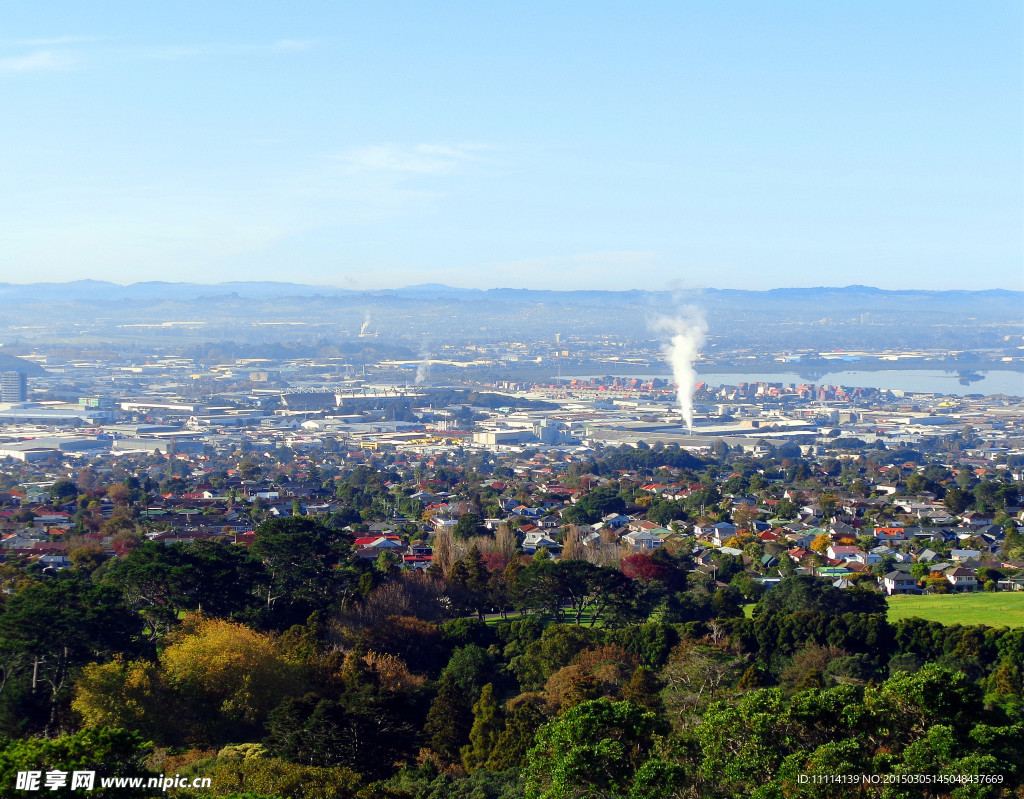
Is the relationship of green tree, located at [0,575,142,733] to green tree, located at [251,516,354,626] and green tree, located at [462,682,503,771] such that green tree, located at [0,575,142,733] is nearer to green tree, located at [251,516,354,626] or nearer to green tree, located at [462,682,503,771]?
green tree, located at [251,516,354,626]

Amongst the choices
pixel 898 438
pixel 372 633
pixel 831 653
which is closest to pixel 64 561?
pixel 372 633

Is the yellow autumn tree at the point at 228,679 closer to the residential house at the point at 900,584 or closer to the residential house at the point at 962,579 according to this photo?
the residential house at the point at 900,584

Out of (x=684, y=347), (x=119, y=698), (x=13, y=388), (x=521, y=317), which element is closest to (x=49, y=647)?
(x=119, y=698)

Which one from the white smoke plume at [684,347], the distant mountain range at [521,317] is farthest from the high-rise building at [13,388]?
the distant mountain range at [521,317]

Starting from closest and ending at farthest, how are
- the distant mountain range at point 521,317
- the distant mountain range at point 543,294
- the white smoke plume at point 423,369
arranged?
the white smoke plume at point 423,369 < the distant mountain range at point 521,317 < the distant mountain range at point 543,294

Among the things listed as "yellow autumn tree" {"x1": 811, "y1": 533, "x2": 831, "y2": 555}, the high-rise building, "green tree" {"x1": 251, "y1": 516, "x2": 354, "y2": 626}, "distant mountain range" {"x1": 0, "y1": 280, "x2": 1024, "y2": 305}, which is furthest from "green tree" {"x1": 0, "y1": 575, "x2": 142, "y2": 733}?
"distant mountain range" {"x1": 0, "y1": 280, "x2": 1024, "y2": 305}
